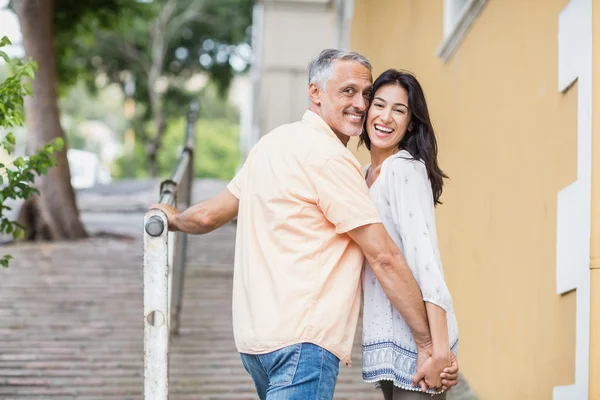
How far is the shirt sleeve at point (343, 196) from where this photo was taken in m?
2.54

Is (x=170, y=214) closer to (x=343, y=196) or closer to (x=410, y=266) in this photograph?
(x=343, y=196)

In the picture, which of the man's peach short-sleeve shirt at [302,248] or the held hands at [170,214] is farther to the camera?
the held hands at [170,214]

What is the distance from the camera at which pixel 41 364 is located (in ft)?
19.8

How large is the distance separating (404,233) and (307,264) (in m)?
0.33

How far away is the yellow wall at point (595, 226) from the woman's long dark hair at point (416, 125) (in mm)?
707

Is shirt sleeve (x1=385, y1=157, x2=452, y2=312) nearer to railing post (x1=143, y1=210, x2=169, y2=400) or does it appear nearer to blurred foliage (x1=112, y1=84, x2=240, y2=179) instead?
railing post (x1=143, y1=210, x2=169, y2=400)

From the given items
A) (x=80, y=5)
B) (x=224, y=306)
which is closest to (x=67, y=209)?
(x=80, y=5)

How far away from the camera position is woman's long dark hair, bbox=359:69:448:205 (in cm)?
288

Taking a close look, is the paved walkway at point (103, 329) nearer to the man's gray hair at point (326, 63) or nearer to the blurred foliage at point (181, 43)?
the man's gray hair at point (326, 63)

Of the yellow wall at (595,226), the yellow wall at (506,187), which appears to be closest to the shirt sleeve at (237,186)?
the yellow wall at (595,226)

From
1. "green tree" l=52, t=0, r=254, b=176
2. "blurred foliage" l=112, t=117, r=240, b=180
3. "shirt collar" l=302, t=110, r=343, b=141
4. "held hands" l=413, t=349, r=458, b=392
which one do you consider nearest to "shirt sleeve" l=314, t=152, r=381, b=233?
"shirt collar" l=302, t=110, r=343, b=141

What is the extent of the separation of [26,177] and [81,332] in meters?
2.90

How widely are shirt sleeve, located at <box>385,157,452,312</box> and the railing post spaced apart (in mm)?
752

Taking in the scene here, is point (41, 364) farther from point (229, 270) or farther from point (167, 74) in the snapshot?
point (167, 74)
